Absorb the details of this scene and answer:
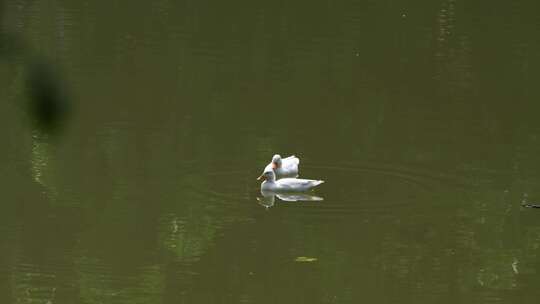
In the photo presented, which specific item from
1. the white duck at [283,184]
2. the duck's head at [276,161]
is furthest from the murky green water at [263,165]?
the duck's head at [276,161]

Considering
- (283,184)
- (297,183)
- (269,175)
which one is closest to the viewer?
(297,183)

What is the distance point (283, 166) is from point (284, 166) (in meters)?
0.01

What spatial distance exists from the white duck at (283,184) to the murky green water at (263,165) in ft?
0.51

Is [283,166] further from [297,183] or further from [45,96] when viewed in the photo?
[45,96]

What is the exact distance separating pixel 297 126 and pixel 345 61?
4611 mm

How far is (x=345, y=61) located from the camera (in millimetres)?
17281

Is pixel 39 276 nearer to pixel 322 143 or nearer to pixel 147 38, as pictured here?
pixel 322 143

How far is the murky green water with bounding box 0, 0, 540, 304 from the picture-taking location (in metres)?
7.77

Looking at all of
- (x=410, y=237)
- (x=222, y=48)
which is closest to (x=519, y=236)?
(x=410, y=237)

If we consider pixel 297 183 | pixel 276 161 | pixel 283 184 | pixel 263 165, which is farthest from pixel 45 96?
pixel 263 165

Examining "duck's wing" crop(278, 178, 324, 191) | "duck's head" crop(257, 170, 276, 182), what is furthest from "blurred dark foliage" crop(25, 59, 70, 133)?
"duck's head" crop(257, 170, 276, 182)

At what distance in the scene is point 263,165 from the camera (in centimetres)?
1101

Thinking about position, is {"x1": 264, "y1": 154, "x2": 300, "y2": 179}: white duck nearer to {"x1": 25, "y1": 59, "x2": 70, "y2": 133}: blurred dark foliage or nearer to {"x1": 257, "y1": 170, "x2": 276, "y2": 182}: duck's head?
{"x1": 257, "y1": 170, "x2": 276, "y2": 182}: duck's head

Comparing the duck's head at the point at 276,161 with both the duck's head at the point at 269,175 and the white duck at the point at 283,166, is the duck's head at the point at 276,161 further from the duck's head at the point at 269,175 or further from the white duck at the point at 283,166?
the duck's head at the point at 269,175
